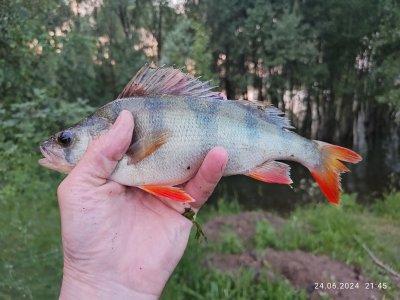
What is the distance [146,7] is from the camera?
25.6 metres

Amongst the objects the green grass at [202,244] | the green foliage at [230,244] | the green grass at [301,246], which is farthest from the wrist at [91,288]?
the green foliage at [230,244]

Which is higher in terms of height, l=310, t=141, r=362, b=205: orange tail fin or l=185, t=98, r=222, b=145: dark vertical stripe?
l=185, t=98, r=222, b=145: dark vertical stripe

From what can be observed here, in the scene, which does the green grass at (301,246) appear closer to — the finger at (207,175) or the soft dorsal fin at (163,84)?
the finger at (207,175)

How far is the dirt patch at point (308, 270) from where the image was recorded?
492 cm

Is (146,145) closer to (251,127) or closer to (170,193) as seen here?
(170,193)

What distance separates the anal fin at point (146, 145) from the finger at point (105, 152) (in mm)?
57

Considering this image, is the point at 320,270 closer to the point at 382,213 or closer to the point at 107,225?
the point at 107,225

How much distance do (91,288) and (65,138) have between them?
829 mm

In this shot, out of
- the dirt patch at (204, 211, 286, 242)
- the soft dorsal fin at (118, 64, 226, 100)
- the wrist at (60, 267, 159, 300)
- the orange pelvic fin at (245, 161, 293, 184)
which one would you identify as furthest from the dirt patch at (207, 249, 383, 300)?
the soft dorsal fin at (118, 64, 226, 100)

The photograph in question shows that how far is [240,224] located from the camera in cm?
752

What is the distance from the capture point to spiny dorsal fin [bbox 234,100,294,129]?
2760 mm

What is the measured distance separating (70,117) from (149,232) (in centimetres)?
525

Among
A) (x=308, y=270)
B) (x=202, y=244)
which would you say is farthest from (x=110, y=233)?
(x=202, y=244)

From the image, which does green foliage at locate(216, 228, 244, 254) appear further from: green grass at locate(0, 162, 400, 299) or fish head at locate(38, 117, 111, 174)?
fish head at locate(38, 117, 111, 174)
